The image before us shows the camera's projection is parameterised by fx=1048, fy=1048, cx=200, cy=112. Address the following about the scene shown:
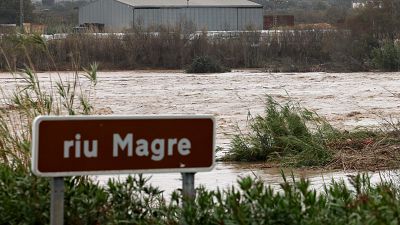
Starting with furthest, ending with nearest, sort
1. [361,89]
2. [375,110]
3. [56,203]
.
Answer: [361,89] < [375,110] < [56,203]

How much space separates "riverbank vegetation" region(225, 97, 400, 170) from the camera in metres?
14.2

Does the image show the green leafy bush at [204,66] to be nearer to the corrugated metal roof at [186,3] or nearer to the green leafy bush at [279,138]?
the corrugated metal roof at [186,3]

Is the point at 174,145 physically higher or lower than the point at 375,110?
higher

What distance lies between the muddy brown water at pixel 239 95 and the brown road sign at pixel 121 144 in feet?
27.0

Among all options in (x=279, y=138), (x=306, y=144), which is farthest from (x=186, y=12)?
(x=306, y=144)

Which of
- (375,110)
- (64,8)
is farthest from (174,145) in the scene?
(64,8)

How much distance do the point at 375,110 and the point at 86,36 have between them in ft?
80.1

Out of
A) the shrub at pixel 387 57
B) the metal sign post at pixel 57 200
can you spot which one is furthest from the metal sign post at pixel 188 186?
the shrub at pixel 387 57

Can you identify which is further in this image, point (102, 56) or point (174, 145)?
point (102, 56)

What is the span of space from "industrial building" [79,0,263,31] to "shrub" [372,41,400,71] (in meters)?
24.1

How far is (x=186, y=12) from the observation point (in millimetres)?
67062

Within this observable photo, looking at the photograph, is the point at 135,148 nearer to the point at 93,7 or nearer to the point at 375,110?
the point at 375,110

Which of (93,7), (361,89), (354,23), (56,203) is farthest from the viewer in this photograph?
(93,7)

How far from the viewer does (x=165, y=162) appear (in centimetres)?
586
